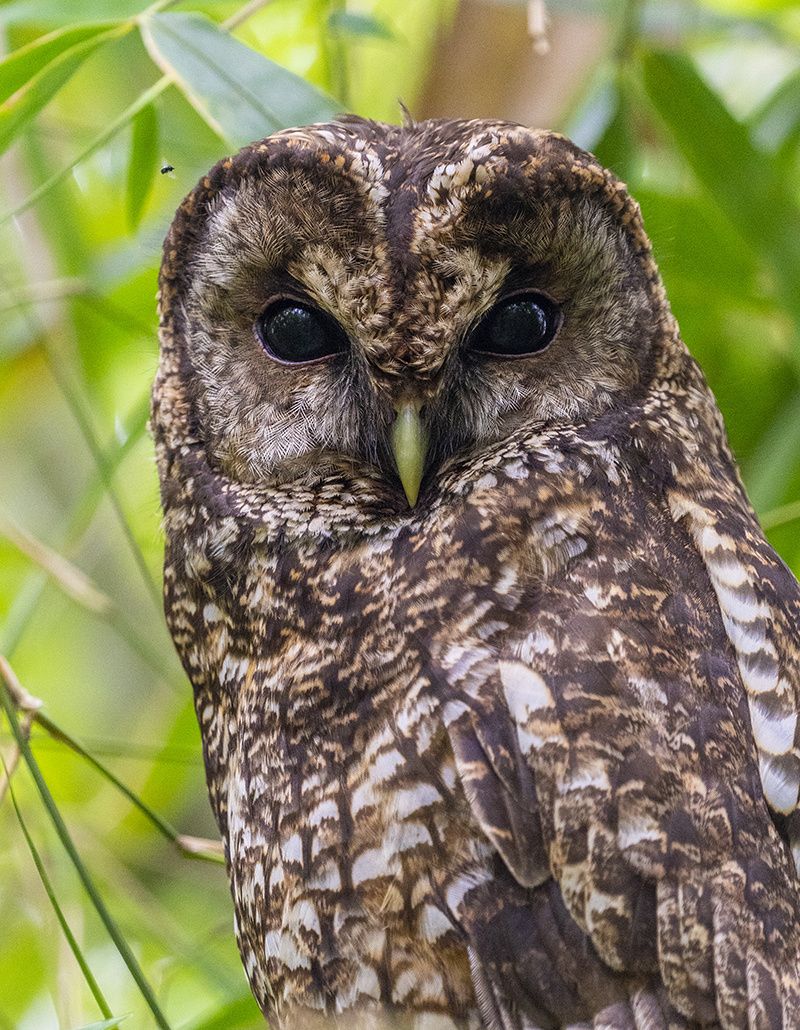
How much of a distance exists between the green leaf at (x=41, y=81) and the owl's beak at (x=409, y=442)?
2.30 feet

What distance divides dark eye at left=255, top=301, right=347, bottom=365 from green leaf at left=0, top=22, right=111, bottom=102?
18.6 inches

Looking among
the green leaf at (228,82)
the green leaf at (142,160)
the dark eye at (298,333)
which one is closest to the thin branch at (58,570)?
the green leaf at (142,160)

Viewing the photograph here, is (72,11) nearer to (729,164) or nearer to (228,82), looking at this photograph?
(228,82)

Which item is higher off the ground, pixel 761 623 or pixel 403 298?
pixel 403 298

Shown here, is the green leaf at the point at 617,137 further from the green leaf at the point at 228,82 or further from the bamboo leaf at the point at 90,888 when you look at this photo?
the bamboo leaf at the point at 90,888

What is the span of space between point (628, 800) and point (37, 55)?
1277 mm

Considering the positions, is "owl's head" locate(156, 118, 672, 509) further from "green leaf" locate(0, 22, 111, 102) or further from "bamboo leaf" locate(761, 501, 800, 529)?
"bamboo leaf" locate(761, 501, 800, 529)

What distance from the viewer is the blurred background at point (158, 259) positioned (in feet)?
6.60

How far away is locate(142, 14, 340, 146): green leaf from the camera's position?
1.95 metres

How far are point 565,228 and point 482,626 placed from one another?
1.69 ft

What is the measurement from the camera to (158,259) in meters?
2.32

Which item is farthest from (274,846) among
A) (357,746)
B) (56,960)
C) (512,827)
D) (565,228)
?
(565,228)

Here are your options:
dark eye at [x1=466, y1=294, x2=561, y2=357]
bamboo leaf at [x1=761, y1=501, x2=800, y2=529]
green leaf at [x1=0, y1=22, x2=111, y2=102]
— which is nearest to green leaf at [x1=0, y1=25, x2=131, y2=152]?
green leaf at [x1=0, y1=22, x2=111, y2=102]

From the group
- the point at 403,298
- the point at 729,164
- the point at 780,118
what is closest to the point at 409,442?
the point at 403,298
